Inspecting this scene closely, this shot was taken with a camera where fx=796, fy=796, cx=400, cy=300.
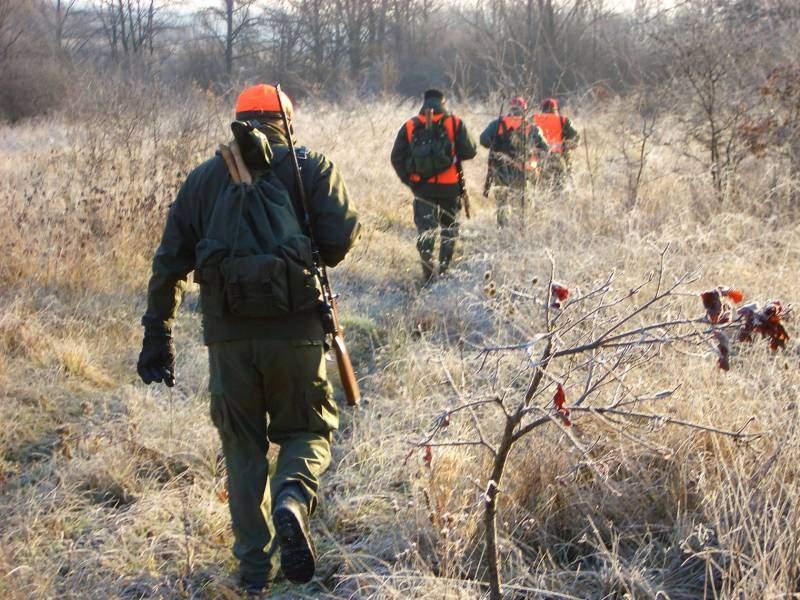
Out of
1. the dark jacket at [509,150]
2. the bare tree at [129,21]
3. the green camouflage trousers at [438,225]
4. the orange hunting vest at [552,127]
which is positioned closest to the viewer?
the green camouflage trousers at [438,225]

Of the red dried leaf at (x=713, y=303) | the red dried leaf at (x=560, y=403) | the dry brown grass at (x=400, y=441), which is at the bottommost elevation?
the dry brown grass at (x=400, y=441)

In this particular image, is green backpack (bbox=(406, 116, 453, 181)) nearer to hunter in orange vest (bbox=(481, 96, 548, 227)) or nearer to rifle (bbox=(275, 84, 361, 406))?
hunter in orange vest (bbox=(481, 96, 548, 227))

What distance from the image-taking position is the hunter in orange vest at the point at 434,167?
7.36m

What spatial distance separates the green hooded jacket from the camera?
126 inches

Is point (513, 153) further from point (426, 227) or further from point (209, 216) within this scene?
point (209, 216)

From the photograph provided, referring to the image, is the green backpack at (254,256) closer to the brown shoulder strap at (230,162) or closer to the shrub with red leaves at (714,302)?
the brown shoulder strap at (230,162)

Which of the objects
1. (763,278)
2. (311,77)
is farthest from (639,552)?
(311,77)

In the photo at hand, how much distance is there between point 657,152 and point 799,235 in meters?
4.06

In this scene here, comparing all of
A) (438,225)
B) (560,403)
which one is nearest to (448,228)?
(438,225)

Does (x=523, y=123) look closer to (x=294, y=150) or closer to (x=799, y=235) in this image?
(x=799, y=235)

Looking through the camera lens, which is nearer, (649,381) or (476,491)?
(476,491)

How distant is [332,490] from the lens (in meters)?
3.72

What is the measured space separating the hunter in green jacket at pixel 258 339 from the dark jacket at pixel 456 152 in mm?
4201

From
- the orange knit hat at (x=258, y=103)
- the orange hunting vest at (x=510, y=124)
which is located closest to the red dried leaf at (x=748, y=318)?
the orange knit hat at (x=258, y=103)
